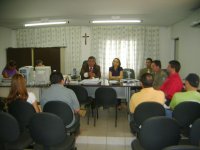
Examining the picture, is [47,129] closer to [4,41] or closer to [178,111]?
[178,111]

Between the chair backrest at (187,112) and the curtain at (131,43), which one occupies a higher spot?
the curtain at (131,43)

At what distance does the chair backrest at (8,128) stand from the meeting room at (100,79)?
10mm

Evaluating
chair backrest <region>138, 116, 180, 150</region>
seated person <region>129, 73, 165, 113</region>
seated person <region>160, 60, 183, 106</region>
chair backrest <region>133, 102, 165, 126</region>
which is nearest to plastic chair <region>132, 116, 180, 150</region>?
chair backrest <region>138, 116, 180, 150</region>

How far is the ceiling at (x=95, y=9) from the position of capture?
15.2 ft

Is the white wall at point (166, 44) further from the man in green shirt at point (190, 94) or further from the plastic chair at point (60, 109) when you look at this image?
the plastic chair at point (60, 109)

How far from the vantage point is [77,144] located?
147 inches

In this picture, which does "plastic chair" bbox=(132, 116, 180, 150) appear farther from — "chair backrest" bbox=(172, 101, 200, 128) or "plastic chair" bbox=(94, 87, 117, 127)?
"plastic chair" bbox=(94, 87, 117, 127)

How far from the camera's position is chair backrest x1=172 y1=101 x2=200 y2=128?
2.71 metres

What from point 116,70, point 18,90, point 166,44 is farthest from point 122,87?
point 166,44

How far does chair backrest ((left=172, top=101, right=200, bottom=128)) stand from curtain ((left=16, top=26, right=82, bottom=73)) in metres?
5.79

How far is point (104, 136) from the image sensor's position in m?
3.85

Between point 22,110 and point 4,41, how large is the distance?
6.10 meters

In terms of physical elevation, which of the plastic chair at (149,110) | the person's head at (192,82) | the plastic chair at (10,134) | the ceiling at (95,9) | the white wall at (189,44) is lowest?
the plastic chair at (10,134)

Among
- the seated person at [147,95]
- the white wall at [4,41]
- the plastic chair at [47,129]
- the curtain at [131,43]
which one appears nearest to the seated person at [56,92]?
the plastic chair at [47,129]
